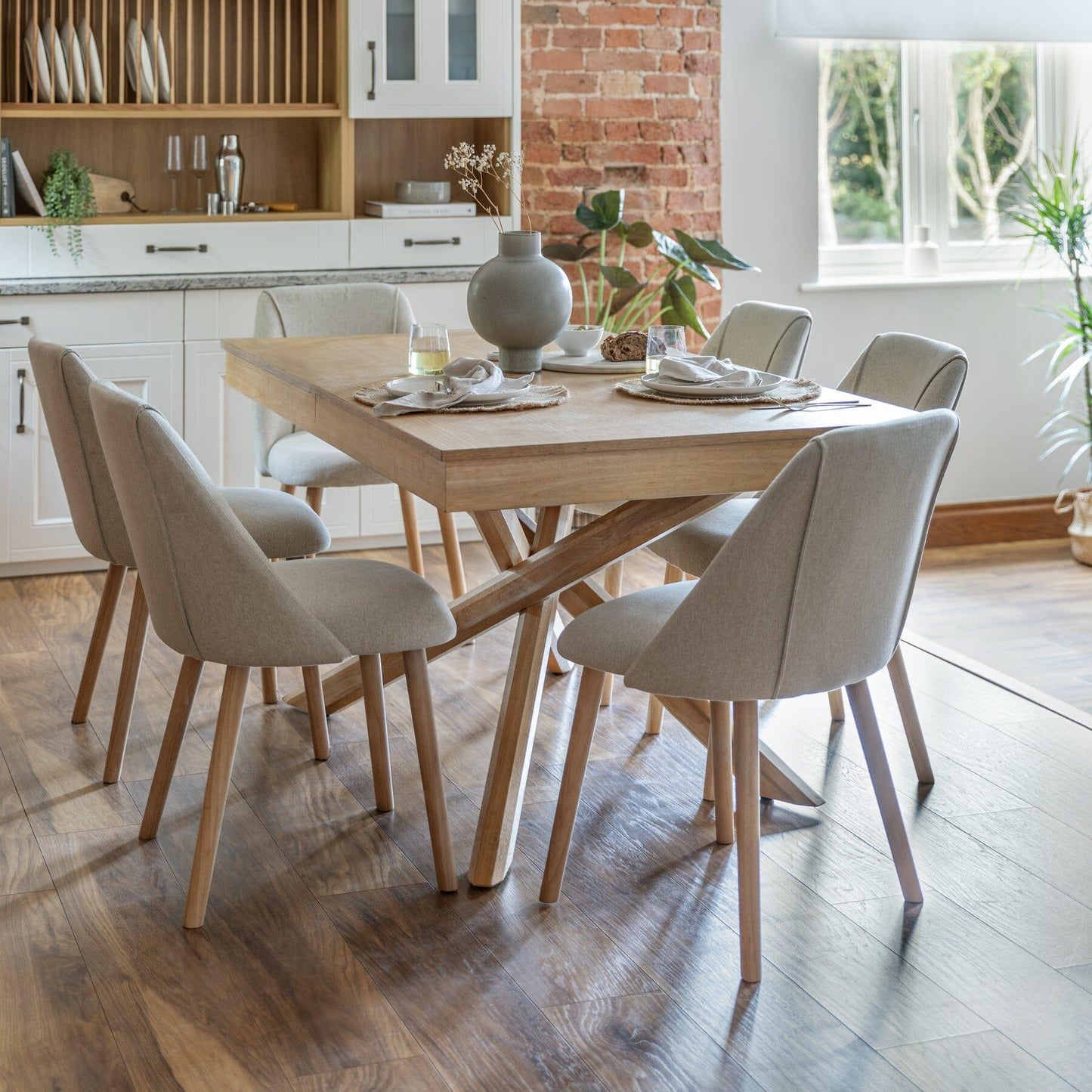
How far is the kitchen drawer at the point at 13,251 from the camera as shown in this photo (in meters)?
4.48

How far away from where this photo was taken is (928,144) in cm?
557

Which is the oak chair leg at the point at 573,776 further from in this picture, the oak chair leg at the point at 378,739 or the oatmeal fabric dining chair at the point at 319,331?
the oatmeal fabric dining chair at the point at 319,331

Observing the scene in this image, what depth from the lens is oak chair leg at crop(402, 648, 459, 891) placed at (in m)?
2.54

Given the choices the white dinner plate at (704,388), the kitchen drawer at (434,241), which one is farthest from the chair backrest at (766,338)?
the kitchen drawer at (434,241)

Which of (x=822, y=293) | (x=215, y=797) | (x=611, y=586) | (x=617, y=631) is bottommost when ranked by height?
(x=215, y=797)

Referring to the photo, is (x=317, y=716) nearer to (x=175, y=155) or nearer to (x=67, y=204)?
(x=67, y=204)

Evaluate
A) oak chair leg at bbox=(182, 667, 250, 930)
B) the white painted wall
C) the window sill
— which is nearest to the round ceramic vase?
oak chair leg at bbox=(182, 667, 250, 930)

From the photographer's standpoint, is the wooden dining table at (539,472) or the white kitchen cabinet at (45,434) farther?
the white kitchen cabinet at (45,434)

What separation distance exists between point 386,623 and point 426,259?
265cm

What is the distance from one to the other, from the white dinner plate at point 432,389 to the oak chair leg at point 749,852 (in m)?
0.72

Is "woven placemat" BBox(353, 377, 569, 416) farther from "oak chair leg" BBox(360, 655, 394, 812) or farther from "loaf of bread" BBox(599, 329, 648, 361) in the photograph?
"oak chair leg" BBox(360, 655, 394, 812)

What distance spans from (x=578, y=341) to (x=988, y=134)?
9.88 feet

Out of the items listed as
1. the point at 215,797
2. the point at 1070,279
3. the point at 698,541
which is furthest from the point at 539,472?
the point at 1070,279

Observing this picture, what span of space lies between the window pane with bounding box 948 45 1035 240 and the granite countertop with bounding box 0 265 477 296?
6.23 feet
